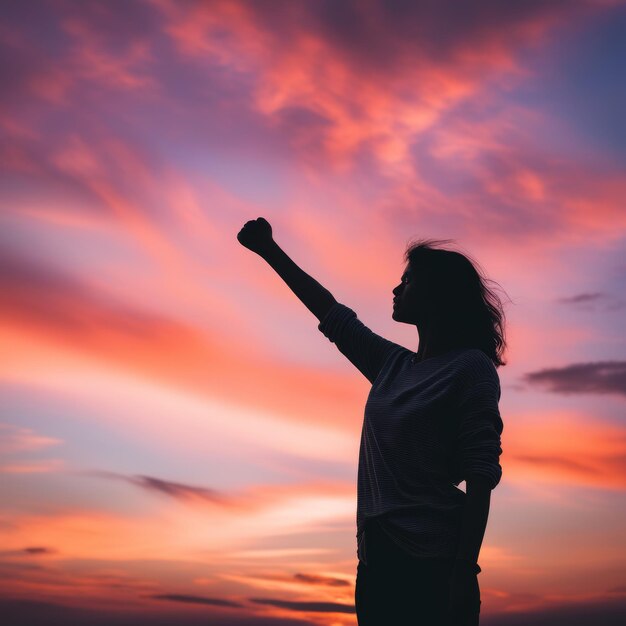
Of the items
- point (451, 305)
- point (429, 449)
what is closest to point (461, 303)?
point (451, 305)

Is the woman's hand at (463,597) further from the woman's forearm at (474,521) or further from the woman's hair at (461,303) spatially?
the woman's hair at (461,303)

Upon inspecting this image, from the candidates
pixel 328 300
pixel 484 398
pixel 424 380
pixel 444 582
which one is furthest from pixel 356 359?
pixel 444 582

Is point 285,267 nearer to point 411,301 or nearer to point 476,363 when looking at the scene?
point 411,301

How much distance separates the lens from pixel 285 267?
3.99 m

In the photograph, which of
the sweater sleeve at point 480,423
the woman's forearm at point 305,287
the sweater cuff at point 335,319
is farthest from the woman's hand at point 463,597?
the woman's forearm at point 305,287

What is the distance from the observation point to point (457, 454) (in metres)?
3.31

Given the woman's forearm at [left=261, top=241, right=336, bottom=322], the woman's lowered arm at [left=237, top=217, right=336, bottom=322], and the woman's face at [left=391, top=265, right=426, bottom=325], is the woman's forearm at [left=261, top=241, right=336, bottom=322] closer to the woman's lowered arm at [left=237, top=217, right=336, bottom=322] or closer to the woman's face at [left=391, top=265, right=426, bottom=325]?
the woman's lowered arm at [left=237, top=217, right=336, bottom=322]

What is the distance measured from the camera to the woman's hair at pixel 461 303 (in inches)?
146

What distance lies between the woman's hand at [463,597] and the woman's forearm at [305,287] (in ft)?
4.67

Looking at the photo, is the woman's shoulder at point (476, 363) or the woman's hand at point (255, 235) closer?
the woman's shoulder at point (476, 363)

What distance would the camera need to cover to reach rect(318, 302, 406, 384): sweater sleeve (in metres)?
3.93

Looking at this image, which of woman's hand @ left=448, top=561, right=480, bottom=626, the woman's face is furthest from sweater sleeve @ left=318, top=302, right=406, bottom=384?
woman's hand @ left=448, top=561, right=480, bottom=626

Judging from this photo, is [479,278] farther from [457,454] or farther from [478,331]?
[457,454]

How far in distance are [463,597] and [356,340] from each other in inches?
52.9
